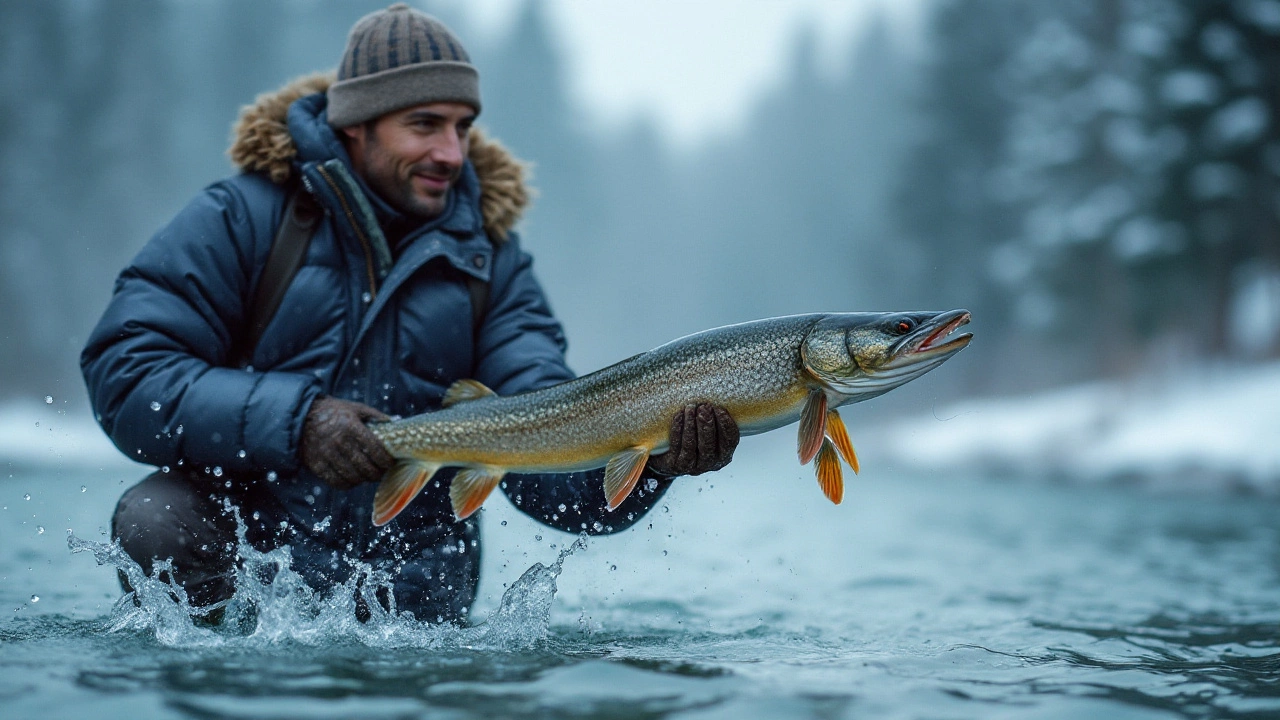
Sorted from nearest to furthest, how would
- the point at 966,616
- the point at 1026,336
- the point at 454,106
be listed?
the point at 454,106, the point at 966,616, the point at 1026,336

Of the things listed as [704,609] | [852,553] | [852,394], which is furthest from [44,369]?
[852,394]

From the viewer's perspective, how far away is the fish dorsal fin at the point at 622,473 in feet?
13.9

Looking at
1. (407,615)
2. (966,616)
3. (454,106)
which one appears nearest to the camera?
(407,615)

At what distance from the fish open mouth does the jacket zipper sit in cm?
223

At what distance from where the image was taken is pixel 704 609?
23.2 feet

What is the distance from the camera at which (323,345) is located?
475 centimetres

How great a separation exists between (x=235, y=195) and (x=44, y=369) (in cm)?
3148

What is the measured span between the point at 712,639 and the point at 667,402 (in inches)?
63.6

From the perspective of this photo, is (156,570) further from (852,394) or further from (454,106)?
(852,394)

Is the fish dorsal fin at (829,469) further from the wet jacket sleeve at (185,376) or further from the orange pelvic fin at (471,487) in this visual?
the wet jacket sleeve at (185,376)

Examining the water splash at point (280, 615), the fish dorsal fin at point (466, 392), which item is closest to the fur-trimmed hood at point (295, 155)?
the fish dorsal fin at point (466, 392)

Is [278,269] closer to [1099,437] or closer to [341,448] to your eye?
[341,448]

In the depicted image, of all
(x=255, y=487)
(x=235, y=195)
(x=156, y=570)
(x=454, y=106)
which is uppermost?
(x=454, y=106)

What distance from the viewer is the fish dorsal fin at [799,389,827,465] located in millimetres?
3936
